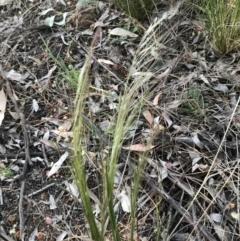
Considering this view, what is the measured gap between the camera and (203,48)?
204cm

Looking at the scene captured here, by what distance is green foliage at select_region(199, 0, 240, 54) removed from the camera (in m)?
1.88

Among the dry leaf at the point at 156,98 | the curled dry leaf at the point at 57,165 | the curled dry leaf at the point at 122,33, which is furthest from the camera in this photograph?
the curled dry leaf at the point at 122,33

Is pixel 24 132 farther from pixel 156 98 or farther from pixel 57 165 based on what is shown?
pixel 156 98

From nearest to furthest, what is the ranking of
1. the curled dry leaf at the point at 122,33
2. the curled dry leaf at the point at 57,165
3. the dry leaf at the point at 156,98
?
1. the curled dry leaf at the point at 57,165
2. the dry leaf at the point at 156,98
3. the curled dry leaf at the point at 122,33

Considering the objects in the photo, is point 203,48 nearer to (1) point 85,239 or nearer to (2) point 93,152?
(2) point 93,152

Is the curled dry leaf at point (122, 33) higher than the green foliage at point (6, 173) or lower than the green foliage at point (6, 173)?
higher

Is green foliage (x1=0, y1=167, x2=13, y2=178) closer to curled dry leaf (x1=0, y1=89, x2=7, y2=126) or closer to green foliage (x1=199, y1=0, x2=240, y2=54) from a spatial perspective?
curled dry leaf (x1=0, y1=89, x2=7, y2=126)

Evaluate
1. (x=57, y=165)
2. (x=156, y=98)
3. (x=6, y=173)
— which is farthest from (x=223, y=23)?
(x=6, y=173)

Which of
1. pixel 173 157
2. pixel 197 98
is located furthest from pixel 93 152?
pixel 197 98

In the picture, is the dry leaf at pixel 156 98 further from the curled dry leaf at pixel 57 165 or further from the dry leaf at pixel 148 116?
the curled dry leaf at pixel 57 165

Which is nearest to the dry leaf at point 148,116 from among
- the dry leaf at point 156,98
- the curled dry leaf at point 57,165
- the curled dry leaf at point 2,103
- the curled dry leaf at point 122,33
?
the dry leaf at point 156,98

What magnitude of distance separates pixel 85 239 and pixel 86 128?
0.45 metres

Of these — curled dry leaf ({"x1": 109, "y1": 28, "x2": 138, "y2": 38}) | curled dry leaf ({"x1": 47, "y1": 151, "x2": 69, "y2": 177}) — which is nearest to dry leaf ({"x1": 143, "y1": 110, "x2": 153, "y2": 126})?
curled dry leaf ({"x1": 47, "y1": 151, "x2": 69, "y2": 177})

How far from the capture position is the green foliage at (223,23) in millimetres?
1882
